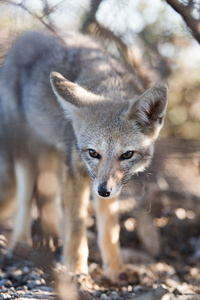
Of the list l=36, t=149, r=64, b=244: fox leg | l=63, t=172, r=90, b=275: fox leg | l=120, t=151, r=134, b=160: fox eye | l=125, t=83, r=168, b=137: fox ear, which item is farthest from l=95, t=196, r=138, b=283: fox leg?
l=125, t=83, r=168, b=137: fox ear

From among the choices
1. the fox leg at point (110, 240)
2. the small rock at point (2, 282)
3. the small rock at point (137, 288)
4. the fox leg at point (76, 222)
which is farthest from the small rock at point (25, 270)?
the small rock at point (137, 288)

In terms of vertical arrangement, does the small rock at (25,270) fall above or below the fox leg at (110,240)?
below

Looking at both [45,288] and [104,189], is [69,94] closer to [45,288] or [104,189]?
[104,189]

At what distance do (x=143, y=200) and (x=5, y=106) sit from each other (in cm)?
200

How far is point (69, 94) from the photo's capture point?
2.93 m

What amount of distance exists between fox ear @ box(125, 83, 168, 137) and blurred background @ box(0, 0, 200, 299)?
1.50ft

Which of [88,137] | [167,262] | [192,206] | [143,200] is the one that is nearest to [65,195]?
[88,137]

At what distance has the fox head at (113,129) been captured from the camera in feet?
8.90

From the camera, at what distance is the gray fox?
284cm

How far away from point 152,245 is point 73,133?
2003 millimetres

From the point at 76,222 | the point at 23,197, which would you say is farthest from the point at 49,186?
the point at 76,222

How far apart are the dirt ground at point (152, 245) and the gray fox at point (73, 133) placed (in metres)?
0.28

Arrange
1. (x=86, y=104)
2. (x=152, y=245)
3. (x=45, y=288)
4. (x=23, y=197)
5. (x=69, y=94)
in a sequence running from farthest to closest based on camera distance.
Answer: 1. (x=152, y=245)
2. (x=23, y=197)
3. (x=45, y=288)
4. (x=86, y=104)
5. (x=69, y=94)

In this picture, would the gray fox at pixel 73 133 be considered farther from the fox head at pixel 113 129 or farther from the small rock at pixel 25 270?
the small rock at pixel 25 270
